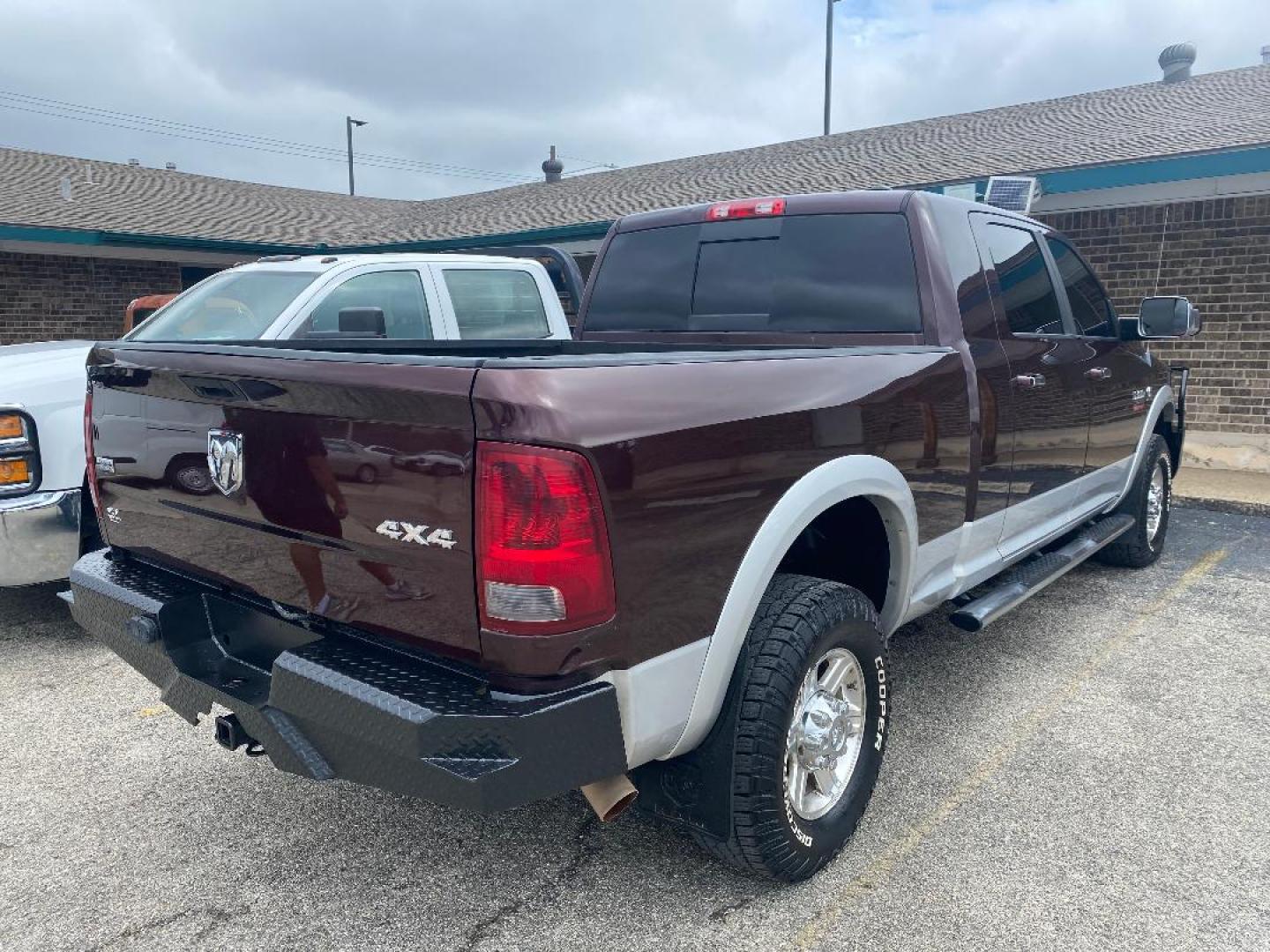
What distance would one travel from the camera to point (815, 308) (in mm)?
3637

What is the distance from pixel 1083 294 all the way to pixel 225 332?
183 inches

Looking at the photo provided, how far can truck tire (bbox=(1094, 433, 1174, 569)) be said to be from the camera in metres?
5.61

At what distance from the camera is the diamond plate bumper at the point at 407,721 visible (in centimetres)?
197

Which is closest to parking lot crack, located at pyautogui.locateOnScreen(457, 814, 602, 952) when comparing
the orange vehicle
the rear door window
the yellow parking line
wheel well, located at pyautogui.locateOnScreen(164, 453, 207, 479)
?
the yellow parking line

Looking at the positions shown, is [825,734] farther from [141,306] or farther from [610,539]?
[141,306]

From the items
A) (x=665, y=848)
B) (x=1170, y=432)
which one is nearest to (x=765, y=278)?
(x=665, y=848)

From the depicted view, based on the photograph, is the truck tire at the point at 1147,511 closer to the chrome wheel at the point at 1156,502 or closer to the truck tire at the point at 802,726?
the chrome wheel at the point at 1156,502

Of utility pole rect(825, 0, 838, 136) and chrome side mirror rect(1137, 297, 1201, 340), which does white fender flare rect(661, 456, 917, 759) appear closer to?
chrome side mirror rect(1137, 297, 1201, 340)

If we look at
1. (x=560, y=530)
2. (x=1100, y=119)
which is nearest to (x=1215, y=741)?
(x=560, y=530)

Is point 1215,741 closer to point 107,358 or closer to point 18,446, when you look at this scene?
point 107,358

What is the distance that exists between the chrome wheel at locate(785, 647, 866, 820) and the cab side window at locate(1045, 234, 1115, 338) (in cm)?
263

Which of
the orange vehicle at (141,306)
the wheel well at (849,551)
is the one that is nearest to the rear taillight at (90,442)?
the wheel well at (849,551)

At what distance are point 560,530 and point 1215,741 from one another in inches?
117

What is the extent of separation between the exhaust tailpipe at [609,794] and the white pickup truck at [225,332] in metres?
0.86
